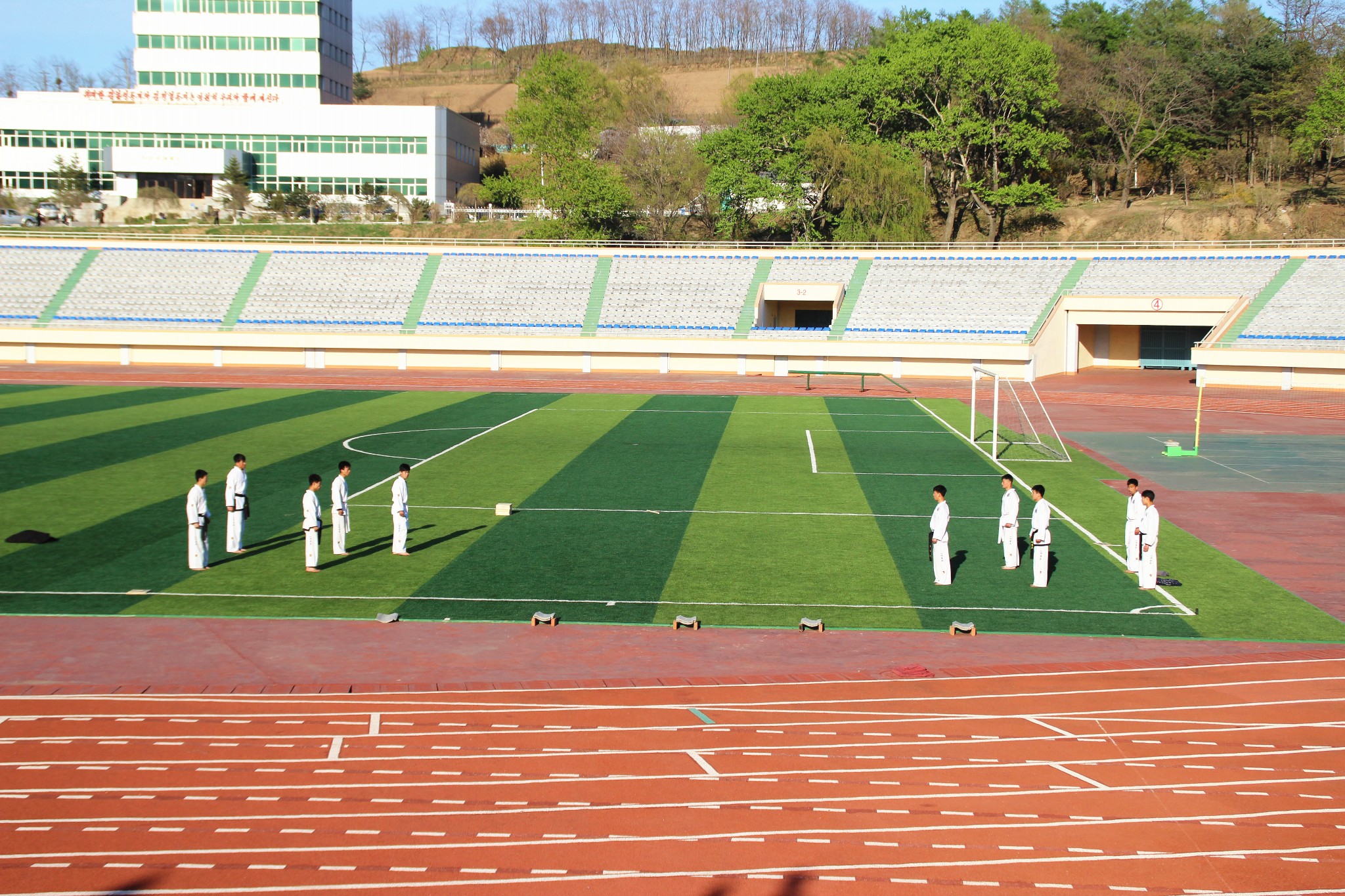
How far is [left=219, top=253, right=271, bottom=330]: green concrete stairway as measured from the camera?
51.5m

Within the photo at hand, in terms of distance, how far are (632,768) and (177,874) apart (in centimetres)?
371

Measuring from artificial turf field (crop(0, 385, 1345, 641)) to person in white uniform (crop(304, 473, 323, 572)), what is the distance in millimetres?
307

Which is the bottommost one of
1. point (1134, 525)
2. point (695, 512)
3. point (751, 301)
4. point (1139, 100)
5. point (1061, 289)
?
point (695, 512)

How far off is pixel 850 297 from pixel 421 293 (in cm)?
2135

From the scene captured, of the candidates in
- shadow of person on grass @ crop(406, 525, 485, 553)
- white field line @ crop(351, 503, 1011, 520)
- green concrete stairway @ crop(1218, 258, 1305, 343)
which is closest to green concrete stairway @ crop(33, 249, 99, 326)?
white field line @ crop(351, 503, 1011, 520)

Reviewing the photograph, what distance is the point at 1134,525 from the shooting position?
1581 cm

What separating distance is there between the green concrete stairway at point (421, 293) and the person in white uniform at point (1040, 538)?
3976 centimetres

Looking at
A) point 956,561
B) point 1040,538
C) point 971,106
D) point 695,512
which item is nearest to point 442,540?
point 695,512

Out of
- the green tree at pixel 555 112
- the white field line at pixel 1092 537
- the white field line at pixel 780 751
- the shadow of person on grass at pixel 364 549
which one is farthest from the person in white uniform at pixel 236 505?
the green tree at pixel 555 112

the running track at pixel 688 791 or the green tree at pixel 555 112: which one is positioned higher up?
the green tree at pixel 555 112

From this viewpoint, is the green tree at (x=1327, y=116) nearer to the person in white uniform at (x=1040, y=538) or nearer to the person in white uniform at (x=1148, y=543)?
the person in white uniform at (x=1148, y=543)

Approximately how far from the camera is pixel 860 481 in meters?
23.9

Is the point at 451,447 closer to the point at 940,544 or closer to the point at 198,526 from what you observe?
the point at 198,526

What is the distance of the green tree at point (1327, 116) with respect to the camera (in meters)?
56.9
